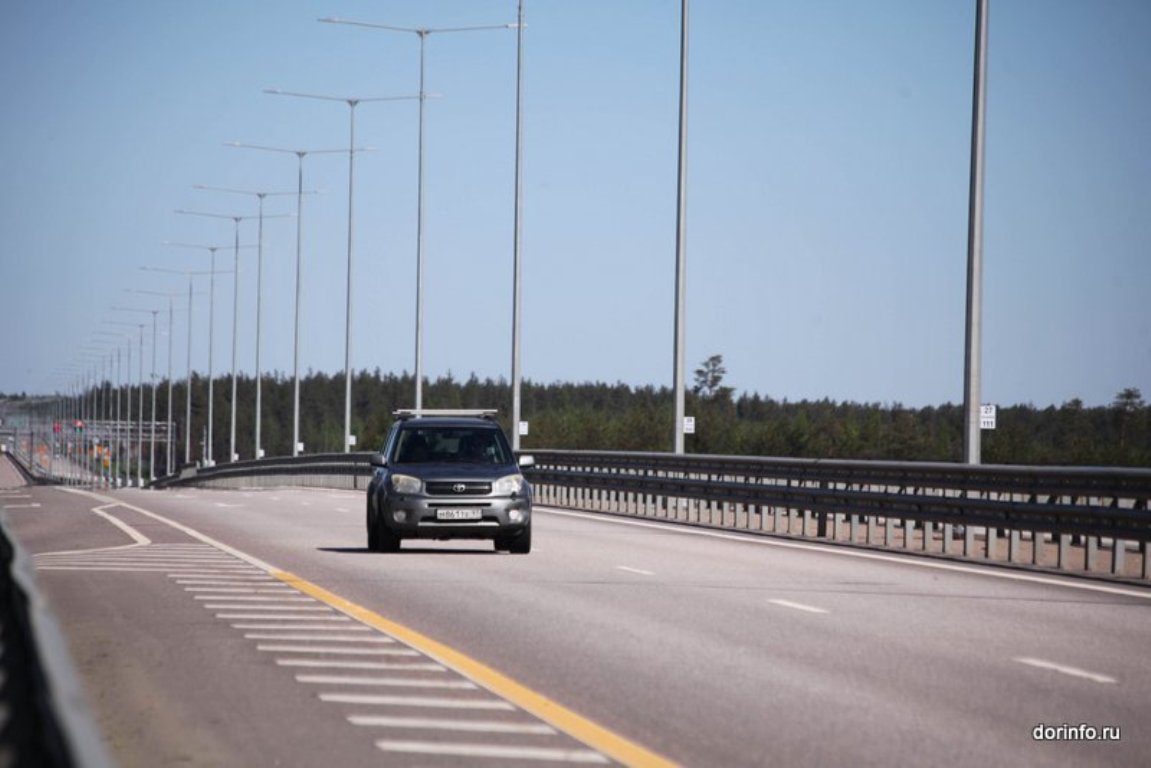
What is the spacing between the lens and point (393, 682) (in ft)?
36.0

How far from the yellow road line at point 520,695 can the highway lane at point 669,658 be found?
3.5 inches

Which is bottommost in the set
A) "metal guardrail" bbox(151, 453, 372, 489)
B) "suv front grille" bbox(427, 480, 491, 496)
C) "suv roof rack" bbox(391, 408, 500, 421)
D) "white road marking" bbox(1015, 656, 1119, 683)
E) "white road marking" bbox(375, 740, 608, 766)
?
"metal guardrail" bbox(151, 453, 372, 489)

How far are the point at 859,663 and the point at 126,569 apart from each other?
9869 millimetres

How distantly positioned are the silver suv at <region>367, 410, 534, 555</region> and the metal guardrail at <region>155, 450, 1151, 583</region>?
4949 mm

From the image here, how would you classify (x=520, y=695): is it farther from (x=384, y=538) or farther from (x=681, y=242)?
(x=681, y=242)

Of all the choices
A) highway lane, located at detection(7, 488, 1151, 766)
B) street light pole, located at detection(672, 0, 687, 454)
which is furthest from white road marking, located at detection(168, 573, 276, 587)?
street light pole, located at detection(672, 0, 687, 454)

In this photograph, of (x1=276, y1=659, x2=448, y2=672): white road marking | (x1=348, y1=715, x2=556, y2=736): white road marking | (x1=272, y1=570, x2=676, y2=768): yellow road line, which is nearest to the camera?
(x1=272, y1=570, x2=676, y2=768): yellow road line

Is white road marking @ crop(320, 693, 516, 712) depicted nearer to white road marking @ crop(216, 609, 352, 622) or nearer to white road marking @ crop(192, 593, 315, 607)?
white road marking @ crop(216, 609, 352, 622)

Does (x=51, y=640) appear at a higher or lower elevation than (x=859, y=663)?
higher

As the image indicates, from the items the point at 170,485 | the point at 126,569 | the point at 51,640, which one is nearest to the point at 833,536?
the point at 126,569

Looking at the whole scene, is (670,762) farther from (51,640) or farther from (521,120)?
(521,120)

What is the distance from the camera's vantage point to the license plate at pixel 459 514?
2314cm

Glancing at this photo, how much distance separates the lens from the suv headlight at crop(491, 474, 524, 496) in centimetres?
2325

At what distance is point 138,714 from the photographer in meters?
9.70
